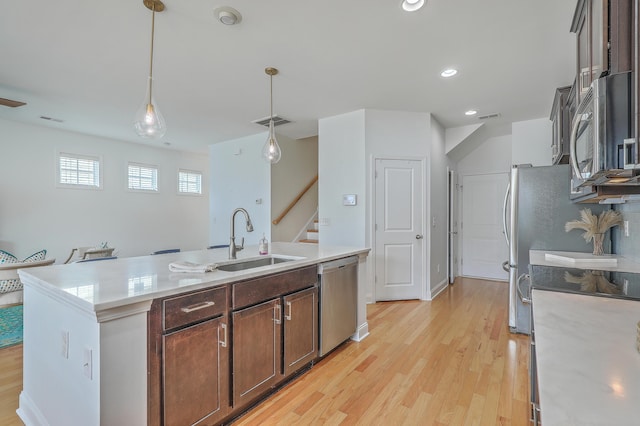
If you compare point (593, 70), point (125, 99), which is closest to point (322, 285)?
point (593, 70)

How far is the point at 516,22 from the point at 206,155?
22.8ft

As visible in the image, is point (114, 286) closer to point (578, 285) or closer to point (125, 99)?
point (578, 285)

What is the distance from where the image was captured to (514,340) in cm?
299

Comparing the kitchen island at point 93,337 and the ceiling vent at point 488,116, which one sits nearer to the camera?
the kitchen island at point 93,337

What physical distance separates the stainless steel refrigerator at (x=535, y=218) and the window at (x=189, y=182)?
663cm

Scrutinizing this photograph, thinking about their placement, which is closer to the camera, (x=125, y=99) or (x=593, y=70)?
(x=593, y=70)

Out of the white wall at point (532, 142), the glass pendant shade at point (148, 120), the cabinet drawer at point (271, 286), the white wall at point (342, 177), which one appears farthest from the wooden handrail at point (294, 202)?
the white wall at point (532, 142)

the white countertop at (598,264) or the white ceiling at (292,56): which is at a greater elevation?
the white ceiling at (292,56)

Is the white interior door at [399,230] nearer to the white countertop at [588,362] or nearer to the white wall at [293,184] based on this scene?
the white wall at [293,184]

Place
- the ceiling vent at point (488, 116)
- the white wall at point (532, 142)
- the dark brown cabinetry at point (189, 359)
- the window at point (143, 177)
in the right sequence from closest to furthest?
the dark brown cabinetry at point (189, 359)
the ceiling vent at point (488, 116)
the white wall at point (532, 142)
the window at point (143, 177)

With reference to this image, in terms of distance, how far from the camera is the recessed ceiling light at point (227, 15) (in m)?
2.15

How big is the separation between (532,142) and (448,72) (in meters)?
2.42

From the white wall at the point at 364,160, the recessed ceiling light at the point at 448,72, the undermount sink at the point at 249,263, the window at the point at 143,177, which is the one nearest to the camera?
the undermount sink at the point at 249,263

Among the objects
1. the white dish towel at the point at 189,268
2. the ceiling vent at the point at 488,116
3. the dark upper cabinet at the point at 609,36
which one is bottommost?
the white dish towel at the point at 189,268
